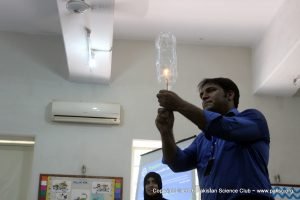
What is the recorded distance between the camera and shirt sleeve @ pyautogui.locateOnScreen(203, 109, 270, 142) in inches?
50.6

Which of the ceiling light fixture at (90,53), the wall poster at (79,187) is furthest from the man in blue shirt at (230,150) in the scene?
the wall poster at (79,187)

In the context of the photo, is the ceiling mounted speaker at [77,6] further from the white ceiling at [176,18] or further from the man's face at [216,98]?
the man's face at [216,98]

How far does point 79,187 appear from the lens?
14.5 ft

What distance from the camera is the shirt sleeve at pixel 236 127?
1.29 meters

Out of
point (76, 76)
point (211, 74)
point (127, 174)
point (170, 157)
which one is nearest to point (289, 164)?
point (211, 74)

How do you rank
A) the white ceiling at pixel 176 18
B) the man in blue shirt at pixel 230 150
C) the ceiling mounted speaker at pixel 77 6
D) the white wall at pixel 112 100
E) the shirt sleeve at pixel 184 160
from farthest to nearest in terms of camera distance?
the white wall at pixel 112 100
the white ceiling at pixel 176 18
the ceiling mounted speaker at pixel 77 6
the shirt sleeve at pixel 184 160
the man in blue shirt at pixel 230 150

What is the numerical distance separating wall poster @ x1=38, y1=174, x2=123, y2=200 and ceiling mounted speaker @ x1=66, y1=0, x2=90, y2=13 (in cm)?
186

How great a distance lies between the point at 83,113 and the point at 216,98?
3149 mm

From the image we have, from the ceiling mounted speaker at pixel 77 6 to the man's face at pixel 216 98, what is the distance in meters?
2.03

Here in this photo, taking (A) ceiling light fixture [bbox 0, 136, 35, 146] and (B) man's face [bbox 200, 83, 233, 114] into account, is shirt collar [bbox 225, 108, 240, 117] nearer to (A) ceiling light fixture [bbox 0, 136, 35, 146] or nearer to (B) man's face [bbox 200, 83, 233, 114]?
(B) man's face [bbox 200, 83, 233, 114]

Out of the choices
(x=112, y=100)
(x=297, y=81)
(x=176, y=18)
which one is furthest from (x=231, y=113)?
(x=112, y=100)

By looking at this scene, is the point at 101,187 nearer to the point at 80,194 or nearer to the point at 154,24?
the point at 80,194

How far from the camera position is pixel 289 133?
4730 millimetres

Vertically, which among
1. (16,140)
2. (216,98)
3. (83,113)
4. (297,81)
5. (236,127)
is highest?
(297,81)
